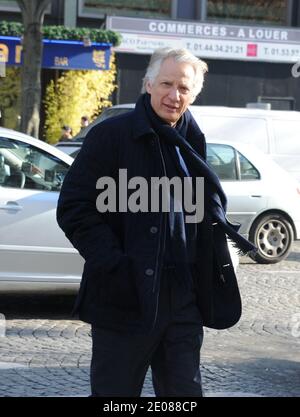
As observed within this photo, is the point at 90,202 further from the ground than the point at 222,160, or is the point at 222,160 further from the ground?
the point at 222,160

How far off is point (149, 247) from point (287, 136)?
1106 cm

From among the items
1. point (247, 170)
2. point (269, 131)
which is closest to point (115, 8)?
point (269, 131)

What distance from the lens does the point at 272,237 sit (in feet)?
37.7

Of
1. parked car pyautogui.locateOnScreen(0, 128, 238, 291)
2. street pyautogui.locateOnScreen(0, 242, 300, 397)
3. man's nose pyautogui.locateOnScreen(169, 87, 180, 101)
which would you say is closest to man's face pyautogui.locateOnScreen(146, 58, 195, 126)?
man's nose pyautogui.locateOnScreen(169, 87, 180, 101)

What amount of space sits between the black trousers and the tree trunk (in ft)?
42.4

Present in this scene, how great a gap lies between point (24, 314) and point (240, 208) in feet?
13.5

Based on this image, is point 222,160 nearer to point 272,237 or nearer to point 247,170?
point 247,170

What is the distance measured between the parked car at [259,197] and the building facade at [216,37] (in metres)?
10.7

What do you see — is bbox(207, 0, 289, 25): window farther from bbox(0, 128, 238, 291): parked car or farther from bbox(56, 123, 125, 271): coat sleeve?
bbox(56, 123, 125, 271): coat sleeve

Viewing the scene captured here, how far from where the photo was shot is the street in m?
5.63

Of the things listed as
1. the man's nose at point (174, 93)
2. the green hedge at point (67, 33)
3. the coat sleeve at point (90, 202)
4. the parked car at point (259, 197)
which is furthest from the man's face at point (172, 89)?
the green hedge at point (67, 33)

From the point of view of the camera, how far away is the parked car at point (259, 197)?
11.2m

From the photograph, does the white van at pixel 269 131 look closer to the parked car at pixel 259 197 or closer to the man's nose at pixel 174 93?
the parked car at pixel 259 197
